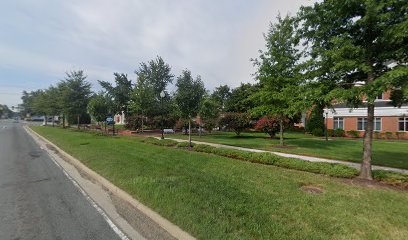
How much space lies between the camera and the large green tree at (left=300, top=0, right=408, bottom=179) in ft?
21.9

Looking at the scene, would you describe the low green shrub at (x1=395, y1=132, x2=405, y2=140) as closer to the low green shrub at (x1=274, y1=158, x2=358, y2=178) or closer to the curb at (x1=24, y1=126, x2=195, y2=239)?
the low green shrub at (x1=274, y1=158, x2=358, y2=178)

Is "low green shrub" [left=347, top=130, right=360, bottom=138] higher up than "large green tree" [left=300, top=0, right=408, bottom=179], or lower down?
lower down

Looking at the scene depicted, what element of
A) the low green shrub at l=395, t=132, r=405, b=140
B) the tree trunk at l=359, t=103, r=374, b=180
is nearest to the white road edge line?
the tree trunk at l=359, t=103, r=374, b=180

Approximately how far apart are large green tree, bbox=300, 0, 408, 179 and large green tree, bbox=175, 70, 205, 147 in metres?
10.4

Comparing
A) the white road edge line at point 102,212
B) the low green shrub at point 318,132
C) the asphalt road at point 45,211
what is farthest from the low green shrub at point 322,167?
the low green shrub at point 318,132

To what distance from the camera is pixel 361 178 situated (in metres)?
8.19

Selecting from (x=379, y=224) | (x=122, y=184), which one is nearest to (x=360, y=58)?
(x=379, y=224)

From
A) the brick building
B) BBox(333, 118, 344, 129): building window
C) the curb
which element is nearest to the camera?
the curb

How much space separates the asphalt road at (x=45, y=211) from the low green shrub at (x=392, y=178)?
283 inches

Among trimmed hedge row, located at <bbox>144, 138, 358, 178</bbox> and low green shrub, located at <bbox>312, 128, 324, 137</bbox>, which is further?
low green shrub, located at <bbox>312, 128, 324, 137</bbox>

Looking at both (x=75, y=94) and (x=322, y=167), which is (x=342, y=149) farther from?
(x=75, y=94)

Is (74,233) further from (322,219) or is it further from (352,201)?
(352,201)

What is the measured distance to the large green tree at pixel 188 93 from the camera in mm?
18109

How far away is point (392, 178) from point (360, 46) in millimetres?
3749
